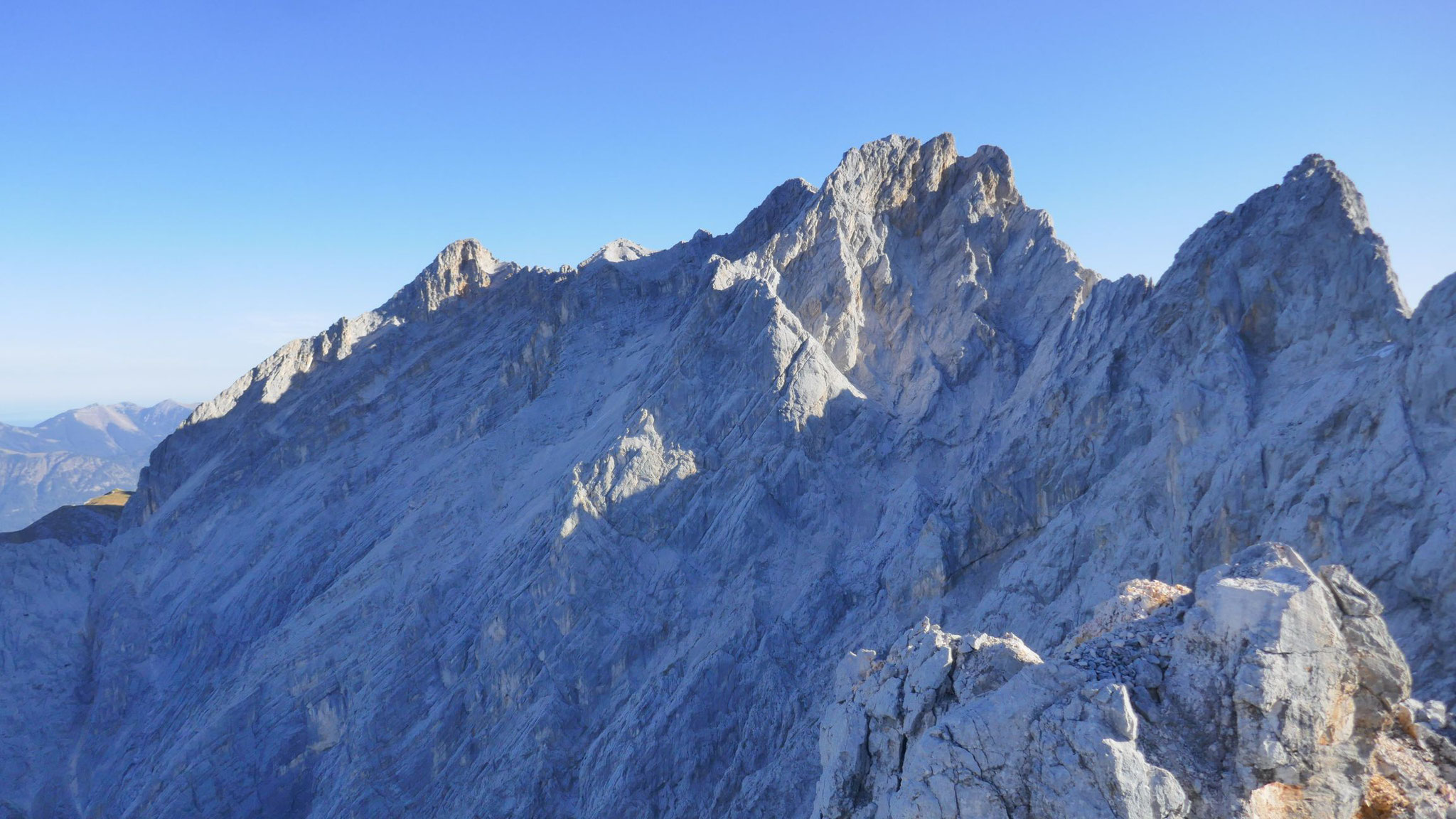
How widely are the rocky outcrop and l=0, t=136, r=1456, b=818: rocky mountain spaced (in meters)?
A: 0.06

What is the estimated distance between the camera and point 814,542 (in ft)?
136

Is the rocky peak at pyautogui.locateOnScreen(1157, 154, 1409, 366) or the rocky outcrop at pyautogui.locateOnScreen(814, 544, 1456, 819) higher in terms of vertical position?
the rocky peak at pyautogui.locateOnScreen(1157, 154, 1409, 366)

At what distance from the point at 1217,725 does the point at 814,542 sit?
28.2m

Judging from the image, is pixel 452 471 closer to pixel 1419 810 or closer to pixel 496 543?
pixel 496 543

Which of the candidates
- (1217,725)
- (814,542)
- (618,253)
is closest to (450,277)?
(618,253)

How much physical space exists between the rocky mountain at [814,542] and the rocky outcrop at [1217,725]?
0.19 feet

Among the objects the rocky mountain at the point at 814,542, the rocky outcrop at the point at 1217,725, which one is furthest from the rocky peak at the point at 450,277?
the rocky outcrop at the point at 1217,725

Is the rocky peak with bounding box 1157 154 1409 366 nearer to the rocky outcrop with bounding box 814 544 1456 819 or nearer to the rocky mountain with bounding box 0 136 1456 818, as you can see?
the rocky mountain with bounding box 0 136 1456 818

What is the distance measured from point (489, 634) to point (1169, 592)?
1242 inches

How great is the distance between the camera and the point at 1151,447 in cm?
3133

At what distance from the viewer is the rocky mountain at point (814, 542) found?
14.2 m

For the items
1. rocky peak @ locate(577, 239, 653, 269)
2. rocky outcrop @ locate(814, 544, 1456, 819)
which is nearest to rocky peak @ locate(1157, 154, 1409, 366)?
rocky outcrop @ locate(814, 544, 1456, 819)

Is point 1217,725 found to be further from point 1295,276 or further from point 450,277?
point 450,277

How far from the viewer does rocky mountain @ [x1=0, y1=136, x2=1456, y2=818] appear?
14.2 m
